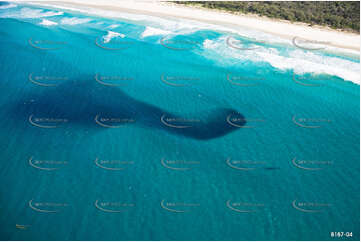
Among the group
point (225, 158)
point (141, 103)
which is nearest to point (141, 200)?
point (225, 158)

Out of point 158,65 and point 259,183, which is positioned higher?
point 158,65

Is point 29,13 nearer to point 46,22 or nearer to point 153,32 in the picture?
point 46,22

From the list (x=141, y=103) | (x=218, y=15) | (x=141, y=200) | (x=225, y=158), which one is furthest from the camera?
(x=218, y=15)

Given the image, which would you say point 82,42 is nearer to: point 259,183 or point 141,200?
point 141,200

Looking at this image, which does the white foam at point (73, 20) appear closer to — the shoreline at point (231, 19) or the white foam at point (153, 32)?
the shoreline at point (231, 19)

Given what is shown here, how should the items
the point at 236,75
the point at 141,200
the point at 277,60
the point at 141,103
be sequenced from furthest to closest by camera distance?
the point at 277,60 → the point at 236,75 → the point at 141,103 → the point at 141,200

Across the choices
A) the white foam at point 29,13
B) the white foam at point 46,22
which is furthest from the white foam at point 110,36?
the white foam at point 29,13
